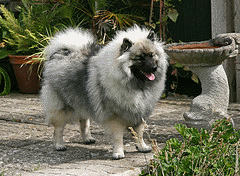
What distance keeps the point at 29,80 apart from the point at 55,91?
10.9 feet

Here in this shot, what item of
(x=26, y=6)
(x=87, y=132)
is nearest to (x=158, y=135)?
(x=87, y=132)

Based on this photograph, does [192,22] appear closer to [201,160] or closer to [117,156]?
[117,156]

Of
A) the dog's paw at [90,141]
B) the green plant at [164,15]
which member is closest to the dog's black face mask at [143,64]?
the dog's paw at [90,141]

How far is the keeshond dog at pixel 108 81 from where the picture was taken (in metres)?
3.50

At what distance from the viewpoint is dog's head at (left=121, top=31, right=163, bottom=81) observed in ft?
11.3

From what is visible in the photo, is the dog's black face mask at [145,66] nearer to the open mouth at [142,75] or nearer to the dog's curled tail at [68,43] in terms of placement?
the open mouth at [142,75]

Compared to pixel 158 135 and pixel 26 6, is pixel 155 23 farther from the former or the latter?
pixel 158 135

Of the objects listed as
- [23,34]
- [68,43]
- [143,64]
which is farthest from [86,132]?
[23,34]

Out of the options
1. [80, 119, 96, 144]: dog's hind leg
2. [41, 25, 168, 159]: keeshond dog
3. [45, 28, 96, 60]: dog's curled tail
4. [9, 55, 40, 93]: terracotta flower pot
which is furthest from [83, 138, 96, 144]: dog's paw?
[9, 55, 40, 93]: terracotta flower pot

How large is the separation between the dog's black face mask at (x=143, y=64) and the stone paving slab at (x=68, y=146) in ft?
2.40

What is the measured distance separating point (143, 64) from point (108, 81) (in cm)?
35

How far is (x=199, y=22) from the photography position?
6.56 m

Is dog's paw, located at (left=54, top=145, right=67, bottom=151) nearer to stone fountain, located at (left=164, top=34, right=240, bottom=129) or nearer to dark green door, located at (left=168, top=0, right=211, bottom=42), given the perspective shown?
stone fountain, located at (left=164, top=34, right=240, bottom=129)

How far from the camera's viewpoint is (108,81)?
356cm
